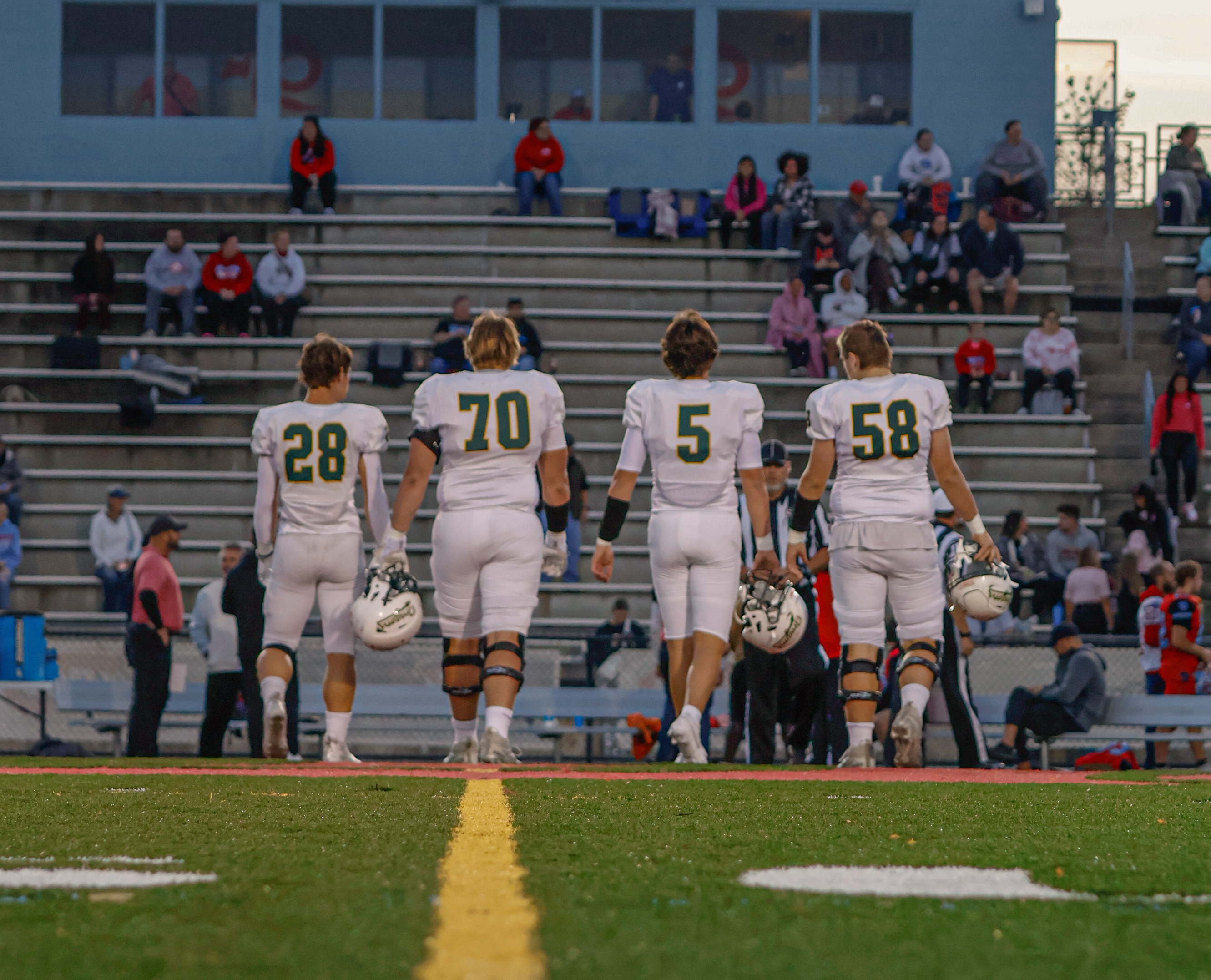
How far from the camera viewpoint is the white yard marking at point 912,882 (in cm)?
307

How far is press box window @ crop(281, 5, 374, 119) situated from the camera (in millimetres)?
23203

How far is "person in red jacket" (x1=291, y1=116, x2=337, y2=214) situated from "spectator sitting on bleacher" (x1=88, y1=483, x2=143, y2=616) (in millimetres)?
5590

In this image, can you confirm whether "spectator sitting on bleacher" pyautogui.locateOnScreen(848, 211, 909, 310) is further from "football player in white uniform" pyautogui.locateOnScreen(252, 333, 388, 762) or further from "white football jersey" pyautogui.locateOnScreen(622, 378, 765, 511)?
"football player in white uniform" pyautogui.locateOnScreen(252, 333, 388, 762)

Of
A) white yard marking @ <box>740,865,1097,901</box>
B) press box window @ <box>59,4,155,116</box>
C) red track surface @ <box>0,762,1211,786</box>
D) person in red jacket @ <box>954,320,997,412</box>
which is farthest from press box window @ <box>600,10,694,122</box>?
white yard marking @ <box>740,865,1097,901</box>

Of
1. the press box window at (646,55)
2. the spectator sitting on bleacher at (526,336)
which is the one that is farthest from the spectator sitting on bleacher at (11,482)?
the press box window at (646,55)

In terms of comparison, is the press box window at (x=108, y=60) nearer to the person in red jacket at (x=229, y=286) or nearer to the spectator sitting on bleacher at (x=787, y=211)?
the person in red jacket at (x=229, y=286)

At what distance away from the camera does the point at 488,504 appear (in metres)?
7.60

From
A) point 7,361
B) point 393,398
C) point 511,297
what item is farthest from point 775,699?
point 7,361

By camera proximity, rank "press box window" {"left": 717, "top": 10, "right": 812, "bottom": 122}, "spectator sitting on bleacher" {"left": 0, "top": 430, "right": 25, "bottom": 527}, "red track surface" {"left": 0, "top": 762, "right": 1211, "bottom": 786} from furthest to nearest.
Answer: "press box window" {"left": 717, "top": 10, "right": 812, "bottom": 122} → "spectator sitting on bleacher" {"left": 0, "top": 430, "right": 25, "bottom": 527} → "red track surface" {"left": 0, "top": 762, "right": 1211, "bottom": 786}

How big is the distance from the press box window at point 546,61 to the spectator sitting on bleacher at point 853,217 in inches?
185

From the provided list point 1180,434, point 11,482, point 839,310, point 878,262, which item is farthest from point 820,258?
point 11,482

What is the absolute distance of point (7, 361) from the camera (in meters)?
19.0

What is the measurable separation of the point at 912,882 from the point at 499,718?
439 centimetres

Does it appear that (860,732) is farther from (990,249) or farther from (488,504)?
(990,249)
